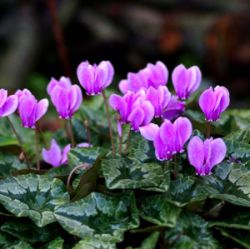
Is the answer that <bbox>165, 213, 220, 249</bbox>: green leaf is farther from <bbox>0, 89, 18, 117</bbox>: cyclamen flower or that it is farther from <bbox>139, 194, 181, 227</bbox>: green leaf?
<bbox>0, 89, 18, 117</bbox>: cyclamen flower

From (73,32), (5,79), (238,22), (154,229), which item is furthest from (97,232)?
(73,32)

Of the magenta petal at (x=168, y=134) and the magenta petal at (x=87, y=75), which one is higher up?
the magenta petal at (x=87, y=75)

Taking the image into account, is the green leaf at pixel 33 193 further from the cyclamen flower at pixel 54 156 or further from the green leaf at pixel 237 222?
the green leaf at pixel 237 222

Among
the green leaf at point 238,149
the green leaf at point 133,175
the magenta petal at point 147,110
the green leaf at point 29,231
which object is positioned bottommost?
the green leaf at point 29,231

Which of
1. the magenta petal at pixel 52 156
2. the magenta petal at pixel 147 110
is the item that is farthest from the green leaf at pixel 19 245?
the magenta petal at pixel 147 110

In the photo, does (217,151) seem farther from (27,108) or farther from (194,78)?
(27,108)

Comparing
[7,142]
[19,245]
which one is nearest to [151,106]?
[19,245]

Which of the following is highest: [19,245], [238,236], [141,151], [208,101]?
[208,101]
